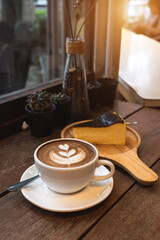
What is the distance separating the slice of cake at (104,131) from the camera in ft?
3.01

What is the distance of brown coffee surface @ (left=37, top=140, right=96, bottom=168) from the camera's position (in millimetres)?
666

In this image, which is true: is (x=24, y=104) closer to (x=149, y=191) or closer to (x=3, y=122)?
(x=3, y=122)

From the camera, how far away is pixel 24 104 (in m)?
1.10

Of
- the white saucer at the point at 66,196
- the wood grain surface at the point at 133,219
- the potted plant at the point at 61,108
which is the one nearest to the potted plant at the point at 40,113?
the potted plant at the point at 61,108

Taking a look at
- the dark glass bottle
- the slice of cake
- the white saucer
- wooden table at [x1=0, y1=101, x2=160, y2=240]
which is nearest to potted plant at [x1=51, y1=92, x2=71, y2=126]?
the dark glass bottle

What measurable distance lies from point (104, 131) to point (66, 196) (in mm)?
313

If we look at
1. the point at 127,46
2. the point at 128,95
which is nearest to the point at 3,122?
the point at 128,95

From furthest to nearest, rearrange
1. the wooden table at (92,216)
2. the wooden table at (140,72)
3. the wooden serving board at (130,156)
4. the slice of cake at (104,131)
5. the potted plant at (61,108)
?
1. the wooden table at (140,72)
2. the potted plant at (61,108)
3. the slice of cake at (104,131)
4. the wooden serving board at (130,156)
5. the wooden table at (92,216)

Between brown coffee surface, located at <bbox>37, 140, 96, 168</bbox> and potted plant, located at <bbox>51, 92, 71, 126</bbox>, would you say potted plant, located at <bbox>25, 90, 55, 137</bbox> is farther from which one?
brown coffee surface, located at <bbox>37, 140, 96, 168</bbox>

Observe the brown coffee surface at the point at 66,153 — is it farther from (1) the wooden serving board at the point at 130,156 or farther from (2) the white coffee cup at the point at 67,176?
(1) the wooden serving board at the point at 130,156

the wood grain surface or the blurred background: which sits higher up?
the blurred background

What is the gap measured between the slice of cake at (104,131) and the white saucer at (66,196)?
0.22 m

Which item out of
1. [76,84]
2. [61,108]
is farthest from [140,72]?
[61,108]

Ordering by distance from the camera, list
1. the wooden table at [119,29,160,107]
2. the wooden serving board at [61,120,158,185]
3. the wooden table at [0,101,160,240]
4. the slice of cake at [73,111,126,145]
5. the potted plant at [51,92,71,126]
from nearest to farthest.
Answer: the wooden table at [0,101,160,240] → the wooden serving board at [61,120,158,185] → the slice of cake at [73,111,126,145] → the potted plant at [51,92,71,126] → the wooden table at [119,29,160,107]
